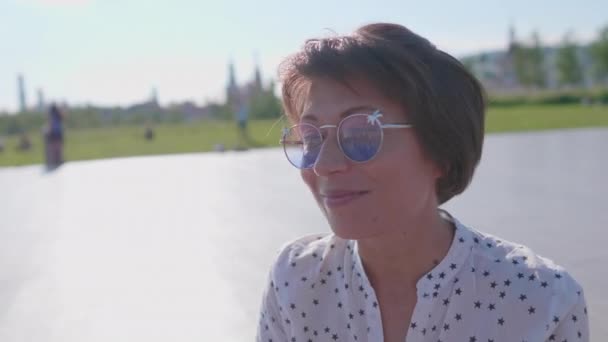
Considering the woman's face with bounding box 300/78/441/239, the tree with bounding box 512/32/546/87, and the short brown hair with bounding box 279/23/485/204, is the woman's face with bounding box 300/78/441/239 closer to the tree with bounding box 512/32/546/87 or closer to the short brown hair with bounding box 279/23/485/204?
the short brown hair with bounding box 279/23/485/204

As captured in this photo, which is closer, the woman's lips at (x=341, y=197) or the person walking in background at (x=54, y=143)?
the woman's lips at (x=341, y=197)

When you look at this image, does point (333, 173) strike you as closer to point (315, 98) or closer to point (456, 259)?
point (315, 98)

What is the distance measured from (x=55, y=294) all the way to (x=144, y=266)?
72cm

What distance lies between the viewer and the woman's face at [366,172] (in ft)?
4.39

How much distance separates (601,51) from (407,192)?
52.4 meters

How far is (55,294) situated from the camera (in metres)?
4.79

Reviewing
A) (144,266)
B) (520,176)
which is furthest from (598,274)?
(520,176)

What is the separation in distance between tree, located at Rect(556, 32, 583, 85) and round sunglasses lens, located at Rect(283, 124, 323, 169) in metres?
56.3

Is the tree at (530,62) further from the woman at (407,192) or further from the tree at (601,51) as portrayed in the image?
the woman at (407,192)

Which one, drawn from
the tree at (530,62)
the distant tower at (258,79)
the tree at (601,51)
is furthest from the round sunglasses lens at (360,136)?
the tree at (530,62)

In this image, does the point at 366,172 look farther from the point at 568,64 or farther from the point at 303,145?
the point at 568,64

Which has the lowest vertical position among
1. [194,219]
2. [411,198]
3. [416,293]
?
[194,219]

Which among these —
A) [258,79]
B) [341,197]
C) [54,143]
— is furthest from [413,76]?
[258,79]

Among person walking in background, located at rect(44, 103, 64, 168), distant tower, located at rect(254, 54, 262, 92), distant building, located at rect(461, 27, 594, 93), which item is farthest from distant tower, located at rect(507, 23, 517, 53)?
person walking in background, located at rect(44, 103, 64, 168)
